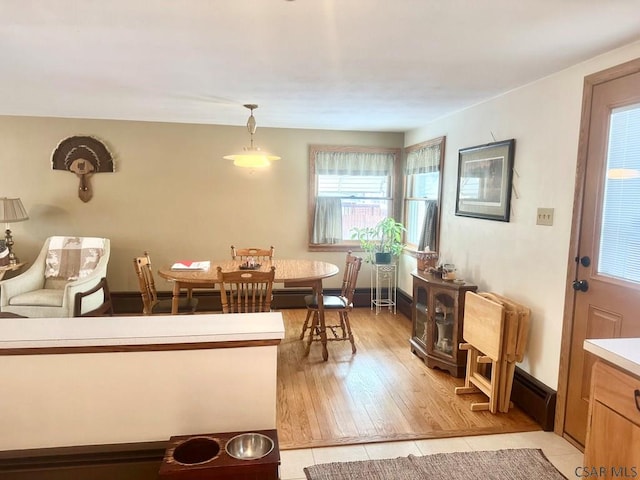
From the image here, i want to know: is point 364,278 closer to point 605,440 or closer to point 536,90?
point 536,90

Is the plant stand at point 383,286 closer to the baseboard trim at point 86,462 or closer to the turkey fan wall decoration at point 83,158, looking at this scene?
Answer: the turkey fan wall decoration at point 83,158

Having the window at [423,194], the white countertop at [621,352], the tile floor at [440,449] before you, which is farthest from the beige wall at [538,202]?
the white countertop at [621,352]

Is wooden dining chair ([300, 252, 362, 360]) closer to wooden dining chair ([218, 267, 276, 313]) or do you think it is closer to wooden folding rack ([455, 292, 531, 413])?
wooden dining chair ([218, 267, 276, 313])

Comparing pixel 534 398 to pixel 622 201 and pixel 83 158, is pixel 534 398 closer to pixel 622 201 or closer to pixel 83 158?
pixel 622 201

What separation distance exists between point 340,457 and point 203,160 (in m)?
3.65

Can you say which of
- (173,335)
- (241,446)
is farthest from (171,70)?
(241,446)

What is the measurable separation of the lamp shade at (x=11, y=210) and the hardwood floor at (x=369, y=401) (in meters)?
3.02

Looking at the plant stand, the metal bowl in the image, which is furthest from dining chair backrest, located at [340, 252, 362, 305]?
the metal bowl

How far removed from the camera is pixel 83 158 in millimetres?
4637

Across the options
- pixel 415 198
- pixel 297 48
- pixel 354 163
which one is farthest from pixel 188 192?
pixel 297 48

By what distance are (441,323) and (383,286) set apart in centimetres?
196

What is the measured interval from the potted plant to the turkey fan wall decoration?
9.83ft

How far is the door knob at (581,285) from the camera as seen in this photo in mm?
2300

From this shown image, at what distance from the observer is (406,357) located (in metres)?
3.70
